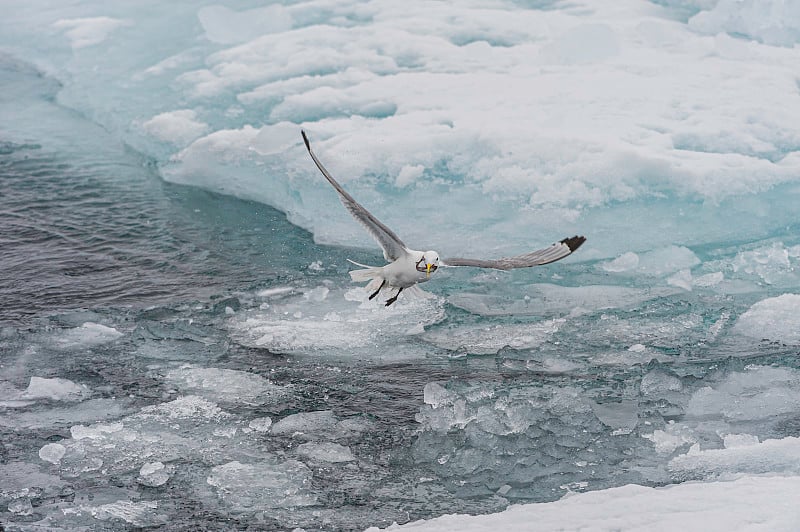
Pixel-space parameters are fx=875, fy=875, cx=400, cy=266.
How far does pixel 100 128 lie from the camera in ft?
35.9

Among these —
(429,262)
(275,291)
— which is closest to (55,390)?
(275,291)

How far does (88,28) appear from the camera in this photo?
41.7ft

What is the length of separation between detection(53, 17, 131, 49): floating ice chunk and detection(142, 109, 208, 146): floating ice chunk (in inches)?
130

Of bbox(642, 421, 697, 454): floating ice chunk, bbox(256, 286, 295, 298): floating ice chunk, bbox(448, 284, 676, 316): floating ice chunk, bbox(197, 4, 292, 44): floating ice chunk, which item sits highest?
bbox(197, 4, 292, 44): floating ice chunk

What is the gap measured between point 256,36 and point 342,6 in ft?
4.29

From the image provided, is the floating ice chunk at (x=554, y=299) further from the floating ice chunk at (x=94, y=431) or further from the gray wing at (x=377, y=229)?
the floating ice chunk at (x=94, y=431)

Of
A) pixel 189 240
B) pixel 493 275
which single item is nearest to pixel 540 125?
pixel 493 275

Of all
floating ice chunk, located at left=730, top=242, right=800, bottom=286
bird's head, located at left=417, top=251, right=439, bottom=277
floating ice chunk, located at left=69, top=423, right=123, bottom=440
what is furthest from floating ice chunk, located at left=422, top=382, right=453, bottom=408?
floating ice chunk, located at left=730, top=242, right=800, bottom=286

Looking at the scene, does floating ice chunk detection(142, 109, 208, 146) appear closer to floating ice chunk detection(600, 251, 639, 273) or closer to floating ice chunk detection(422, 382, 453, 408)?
floating ice chunk detection(600, 251, 639, 273)

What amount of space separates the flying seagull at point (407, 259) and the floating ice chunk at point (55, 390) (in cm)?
196

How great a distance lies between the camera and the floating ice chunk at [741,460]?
4.59 meters

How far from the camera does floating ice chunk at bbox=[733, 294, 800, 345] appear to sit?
6199 mm

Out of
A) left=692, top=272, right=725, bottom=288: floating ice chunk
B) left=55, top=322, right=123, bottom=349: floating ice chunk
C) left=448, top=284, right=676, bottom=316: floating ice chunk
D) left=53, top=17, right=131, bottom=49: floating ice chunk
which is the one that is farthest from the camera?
left=53, top=17, right=131, bottom=49: floating ice chunk

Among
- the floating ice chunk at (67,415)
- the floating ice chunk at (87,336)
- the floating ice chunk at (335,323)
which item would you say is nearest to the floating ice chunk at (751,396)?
the floating ice chunk at (335,323)
